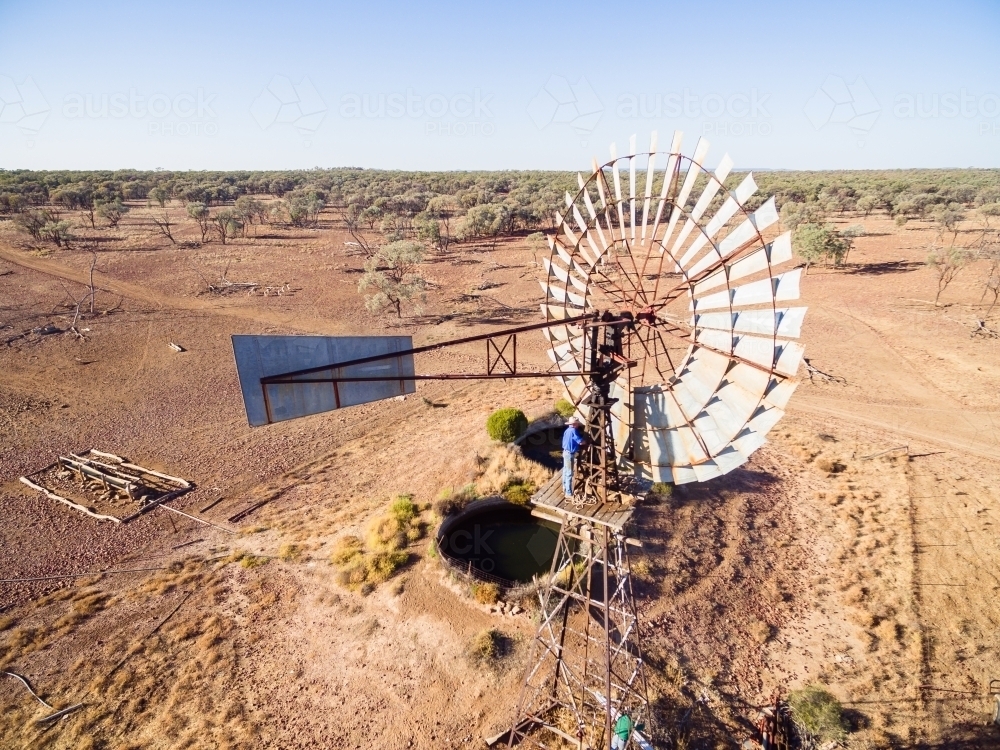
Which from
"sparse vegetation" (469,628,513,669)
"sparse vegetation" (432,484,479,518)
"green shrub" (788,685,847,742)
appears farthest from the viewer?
"sparse vegetation" (432,484,479,518)

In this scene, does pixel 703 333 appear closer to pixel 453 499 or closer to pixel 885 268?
pixel 453 499

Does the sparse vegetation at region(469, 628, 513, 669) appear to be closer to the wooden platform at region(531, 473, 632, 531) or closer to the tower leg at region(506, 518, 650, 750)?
the tower leg at region(506, 518, 650, 750)

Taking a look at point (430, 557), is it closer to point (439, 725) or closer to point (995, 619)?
point (439, 725)

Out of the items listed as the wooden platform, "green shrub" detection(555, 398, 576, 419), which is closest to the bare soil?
"green shrub" detection(555, 398, 576, 419)

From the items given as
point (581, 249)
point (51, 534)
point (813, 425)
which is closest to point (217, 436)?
point (51, 534)

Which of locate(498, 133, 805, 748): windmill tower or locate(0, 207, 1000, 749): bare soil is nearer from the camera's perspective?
locate(498, 133, 805, 748): windmill tower
